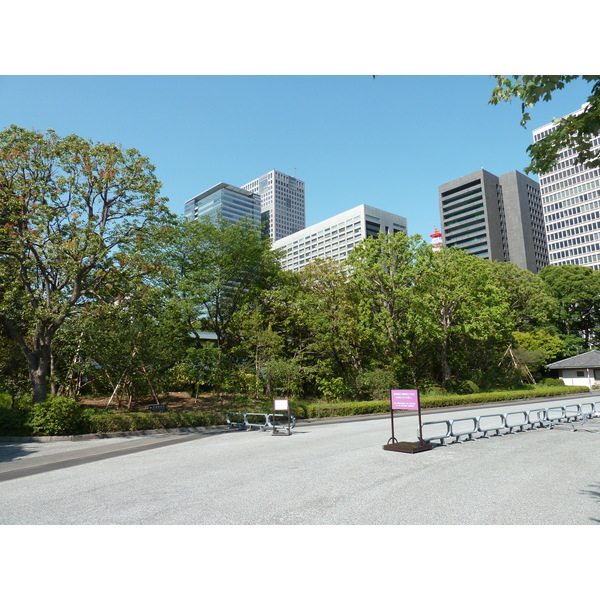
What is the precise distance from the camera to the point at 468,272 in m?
30.2

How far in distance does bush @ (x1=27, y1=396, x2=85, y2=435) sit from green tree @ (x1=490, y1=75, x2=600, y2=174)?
14.6 metres

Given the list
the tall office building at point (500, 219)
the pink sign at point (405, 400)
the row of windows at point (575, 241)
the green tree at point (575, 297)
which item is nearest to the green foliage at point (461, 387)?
the pink sign at point (405, 400)

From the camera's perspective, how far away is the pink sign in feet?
36.3

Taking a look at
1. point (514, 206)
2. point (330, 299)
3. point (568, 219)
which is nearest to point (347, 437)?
point (330, 299)

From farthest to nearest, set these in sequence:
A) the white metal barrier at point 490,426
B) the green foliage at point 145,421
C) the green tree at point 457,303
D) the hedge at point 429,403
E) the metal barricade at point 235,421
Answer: the green tree at point 457,303 < the hedge at point 429,403 < the metal barricade at point 235,421 < the green foliage at point 145,421 < the white metal barrier at point 490,426

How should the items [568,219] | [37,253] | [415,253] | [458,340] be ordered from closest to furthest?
[37,253] → [415,253] → [458,340] → [568,219]

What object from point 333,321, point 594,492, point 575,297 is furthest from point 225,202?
point 594,492

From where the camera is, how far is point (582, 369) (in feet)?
141

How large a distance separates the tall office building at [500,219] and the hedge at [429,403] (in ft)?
286

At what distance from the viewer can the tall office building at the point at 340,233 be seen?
124 meters

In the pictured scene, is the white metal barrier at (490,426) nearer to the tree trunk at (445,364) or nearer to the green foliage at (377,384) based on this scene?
the green foliage at (377,384)

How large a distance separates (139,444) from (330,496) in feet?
27.5

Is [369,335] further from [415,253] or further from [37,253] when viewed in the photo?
[37,253]

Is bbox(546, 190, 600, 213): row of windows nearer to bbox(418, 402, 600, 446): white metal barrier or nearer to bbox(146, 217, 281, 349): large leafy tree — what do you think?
bbox(146, 217, 281, 349): large leafy tree
